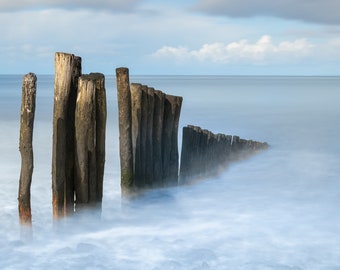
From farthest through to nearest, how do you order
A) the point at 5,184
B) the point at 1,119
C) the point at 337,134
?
the point at 1,119 → the point at 337,134 → the point at 5,184

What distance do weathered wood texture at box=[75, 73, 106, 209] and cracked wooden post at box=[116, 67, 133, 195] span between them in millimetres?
745

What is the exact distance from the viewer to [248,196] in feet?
33.0

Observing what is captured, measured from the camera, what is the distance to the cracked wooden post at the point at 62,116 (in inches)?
256

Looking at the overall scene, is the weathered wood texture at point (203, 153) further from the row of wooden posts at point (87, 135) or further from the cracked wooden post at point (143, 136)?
the cracked wooden post at point (143, 136)

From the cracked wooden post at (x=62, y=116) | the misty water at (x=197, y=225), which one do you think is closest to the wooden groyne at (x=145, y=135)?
the misty water at (x=197, y=225)

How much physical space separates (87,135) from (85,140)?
6 cm

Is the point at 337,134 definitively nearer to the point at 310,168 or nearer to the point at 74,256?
the point at 310,168

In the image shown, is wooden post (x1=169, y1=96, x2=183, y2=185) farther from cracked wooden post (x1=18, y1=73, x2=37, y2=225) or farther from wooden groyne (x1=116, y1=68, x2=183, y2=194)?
cracked wooden post (x1=18, y1=73, x2=37, y2=225)

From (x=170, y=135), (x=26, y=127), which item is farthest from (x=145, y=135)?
(x=26, y=127)

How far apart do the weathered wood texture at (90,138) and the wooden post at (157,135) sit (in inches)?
69.5

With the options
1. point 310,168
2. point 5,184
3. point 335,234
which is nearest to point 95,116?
point 335,234

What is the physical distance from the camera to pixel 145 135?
27.5ft

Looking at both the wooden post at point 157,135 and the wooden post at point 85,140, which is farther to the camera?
the wooden post at point 157,135

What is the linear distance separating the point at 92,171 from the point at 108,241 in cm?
96
